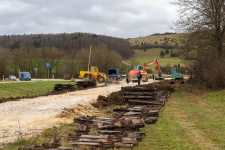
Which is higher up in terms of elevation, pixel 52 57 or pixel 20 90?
pixel 52 57

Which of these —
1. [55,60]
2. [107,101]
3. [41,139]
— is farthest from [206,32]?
[55,60]

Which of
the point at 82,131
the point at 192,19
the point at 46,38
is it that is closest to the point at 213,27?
the point at 192,19

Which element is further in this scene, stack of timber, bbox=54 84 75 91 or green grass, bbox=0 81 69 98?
stack of timber, bbox=54 84 75 91

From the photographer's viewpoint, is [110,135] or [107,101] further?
[107,101]

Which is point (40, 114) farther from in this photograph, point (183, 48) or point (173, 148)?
point (183, 48)

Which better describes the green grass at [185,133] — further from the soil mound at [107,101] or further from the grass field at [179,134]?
the soil mound at [107,101]

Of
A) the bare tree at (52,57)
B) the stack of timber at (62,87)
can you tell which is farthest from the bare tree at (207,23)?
the bare tree at (52,57)

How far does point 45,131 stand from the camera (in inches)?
303

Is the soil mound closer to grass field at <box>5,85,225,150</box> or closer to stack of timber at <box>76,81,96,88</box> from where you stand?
grass field at <box>5,85,225,150</box>

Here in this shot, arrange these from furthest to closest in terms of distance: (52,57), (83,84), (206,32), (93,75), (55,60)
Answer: (52,57) → (55,60) → (93,75) → (83,84) → (206,32)

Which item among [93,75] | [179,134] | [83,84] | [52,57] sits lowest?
[179,134]

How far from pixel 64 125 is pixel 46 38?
133935 mm

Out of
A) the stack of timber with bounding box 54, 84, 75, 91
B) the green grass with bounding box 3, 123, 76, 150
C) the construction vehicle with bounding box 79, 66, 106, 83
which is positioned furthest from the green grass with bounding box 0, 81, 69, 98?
the green grass with bounding box 3, 123, 76, 150

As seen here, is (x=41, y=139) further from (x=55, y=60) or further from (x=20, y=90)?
(x=55, y=60)
